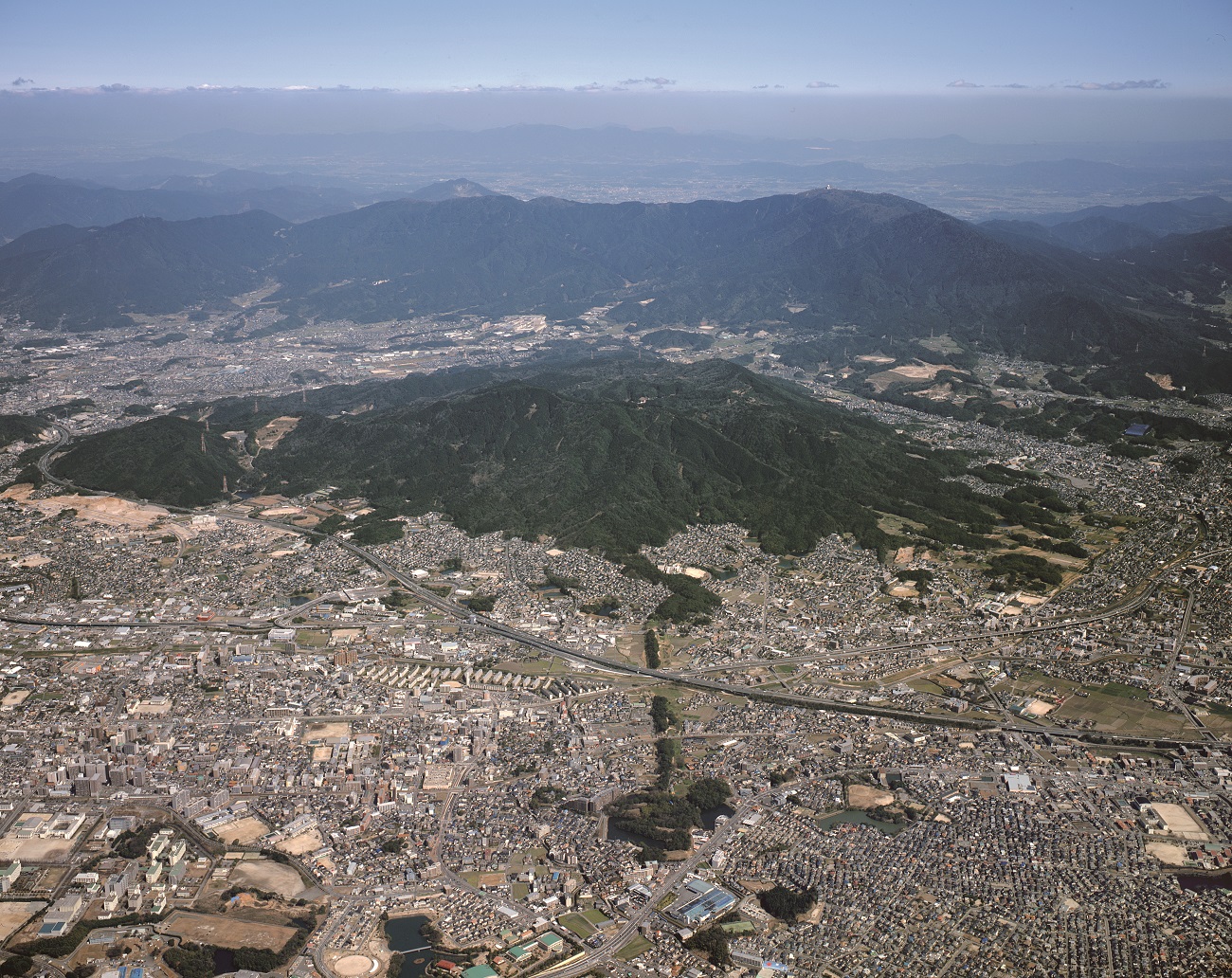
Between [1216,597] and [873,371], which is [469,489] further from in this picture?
[873,371]

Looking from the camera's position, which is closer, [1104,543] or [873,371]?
[1104,543]

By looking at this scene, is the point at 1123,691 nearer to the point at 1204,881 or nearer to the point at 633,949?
the point at 1204,881

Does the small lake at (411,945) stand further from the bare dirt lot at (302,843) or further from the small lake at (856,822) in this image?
the small lake at (856,822)

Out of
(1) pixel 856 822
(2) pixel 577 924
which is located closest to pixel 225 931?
(2) pixel 577 924

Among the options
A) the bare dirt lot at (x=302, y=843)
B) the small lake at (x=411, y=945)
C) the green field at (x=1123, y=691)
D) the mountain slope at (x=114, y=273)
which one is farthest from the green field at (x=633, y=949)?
the mountain slope at (x=114, y=273)

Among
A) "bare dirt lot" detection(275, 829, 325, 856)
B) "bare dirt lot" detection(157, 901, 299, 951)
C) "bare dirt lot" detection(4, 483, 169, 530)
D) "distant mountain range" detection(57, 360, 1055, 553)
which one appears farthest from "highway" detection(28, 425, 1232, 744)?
"bare dirt lot" detection(157, 901, 299, 951)

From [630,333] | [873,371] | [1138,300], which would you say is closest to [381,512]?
[873,371]
